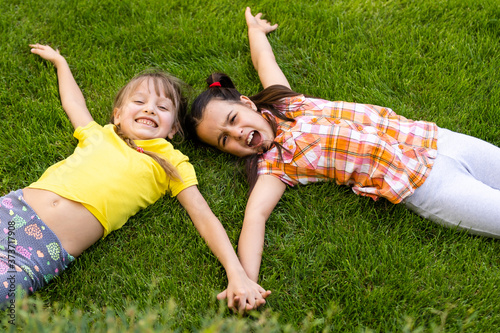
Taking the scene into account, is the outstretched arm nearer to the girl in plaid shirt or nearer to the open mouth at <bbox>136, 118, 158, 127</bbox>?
the girl in plaid shirt

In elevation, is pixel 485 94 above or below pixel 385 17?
below

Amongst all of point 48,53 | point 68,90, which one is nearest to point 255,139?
point 68,90

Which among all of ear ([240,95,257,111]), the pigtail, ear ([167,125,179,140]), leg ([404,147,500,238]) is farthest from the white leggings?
ear ([167,125,179,140])

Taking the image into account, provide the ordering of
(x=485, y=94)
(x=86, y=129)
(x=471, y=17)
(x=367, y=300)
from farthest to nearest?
(x=471, y=17) → (x=485, y=94) → (x=86, y=129) → (x=367, y=300)

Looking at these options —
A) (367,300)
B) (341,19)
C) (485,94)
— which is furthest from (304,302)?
(341,19)

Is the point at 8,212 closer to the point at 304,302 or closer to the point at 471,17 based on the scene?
the point at 304,302

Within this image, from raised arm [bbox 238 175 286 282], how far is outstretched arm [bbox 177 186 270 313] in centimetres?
9

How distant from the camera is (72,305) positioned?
244 cm

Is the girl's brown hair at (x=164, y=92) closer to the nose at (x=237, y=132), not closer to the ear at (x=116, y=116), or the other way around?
the ear at (x=116, y=116)

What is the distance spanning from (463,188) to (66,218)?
235cm

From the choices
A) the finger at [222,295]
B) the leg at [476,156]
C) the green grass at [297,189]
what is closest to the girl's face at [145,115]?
the green grass at [297,189]

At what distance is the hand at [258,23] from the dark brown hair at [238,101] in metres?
0.73

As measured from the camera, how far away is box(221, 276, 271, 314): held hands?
7.71 ft

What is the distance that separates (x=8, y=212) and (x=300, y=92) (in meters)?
2.21
